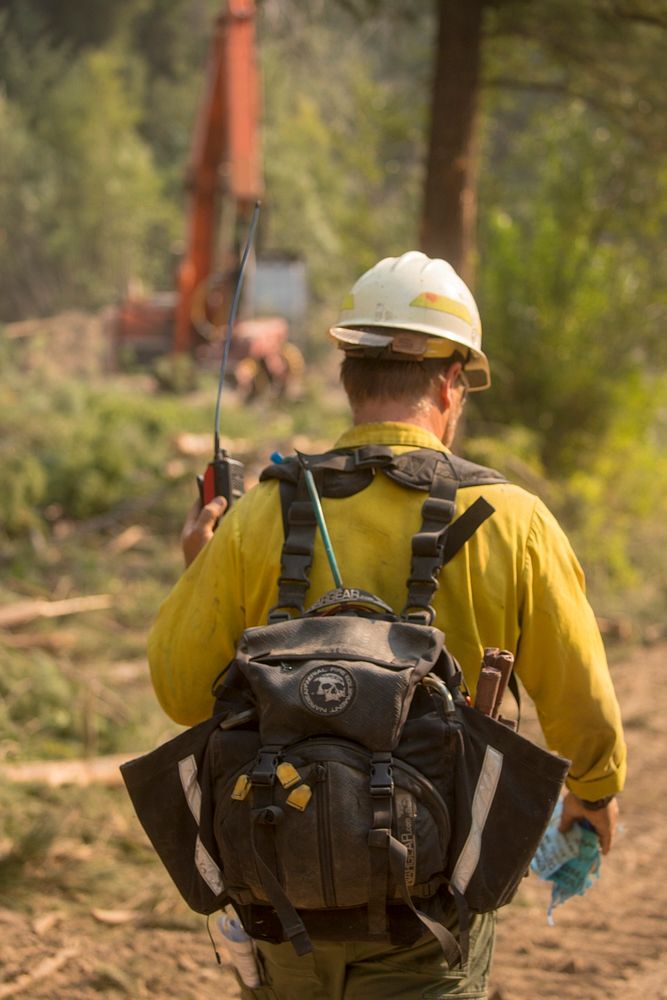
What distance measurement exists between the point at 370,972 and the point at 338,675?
0.67 m

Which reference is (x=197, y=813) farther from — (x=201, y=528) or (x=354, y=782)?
(x=201, y=528)

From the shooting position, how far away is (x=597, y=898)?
5758 mm

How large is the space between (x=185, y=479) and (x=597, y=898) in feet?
21.2

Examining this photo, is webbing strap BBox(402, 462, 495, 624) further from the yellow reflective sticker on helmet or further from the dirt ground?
the dirt ground

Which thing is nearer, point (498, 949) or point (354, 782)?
point (354, 782)

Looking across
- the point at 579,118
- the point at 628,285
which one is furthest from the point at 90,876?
the point at 579,118

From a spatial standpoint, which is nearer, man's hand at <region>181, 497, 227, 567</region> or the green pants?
the green pants

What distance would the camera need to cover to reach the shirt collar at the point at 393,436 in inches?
111

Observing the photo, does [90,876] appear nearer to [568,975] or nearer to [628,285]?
[568,975]

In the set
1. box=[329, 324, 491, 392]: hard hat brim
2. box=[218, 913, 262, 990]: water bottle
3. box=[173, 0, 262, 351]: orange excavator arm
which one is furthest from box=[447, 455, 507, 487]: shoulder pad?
box=[173, 0, 262, 351]: orange excavator arm

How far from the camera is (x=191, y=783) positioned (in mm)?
2533

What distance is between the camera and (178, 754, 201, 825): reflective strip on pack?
2.53m

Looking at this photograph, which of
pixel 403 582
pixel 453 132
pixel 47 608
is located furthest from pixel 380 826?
pixel 453 132

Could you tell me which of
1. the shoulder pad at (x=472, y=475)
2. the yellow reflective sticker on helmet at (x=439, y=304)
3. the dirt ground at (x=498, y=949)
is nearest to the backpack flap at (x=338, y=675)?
the shoulder pad at (x=472, y=475)
